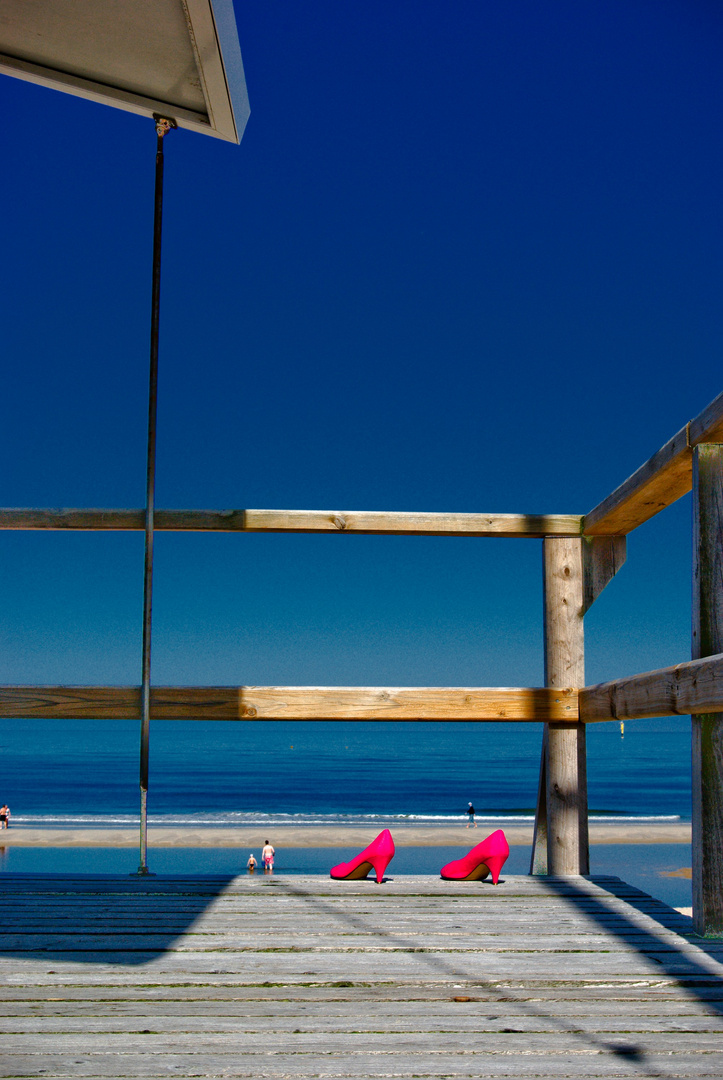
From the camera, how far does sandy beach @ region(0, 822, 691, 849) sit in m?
19.2

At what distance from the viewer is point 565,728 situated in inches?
115

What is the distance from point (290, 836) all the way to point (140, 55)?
1965cm

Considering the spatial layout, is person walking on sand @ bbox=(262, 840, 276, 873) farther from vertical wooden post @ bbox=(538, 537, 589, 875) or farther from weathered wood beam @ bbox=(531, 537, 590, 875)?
vertical wooden post @ bbox=(538, 537, 589, 875)

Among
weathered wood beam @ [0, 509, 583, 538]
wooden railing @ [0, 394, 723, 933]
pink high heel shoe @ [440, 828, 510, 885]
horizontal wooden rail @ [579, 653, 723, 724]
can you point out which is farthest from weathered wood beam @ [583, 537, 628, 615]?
pink high heel shoe @ [440, 828, 510, 885]

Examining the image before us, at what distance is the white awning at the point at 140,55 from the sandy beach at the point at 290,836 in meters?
18.2

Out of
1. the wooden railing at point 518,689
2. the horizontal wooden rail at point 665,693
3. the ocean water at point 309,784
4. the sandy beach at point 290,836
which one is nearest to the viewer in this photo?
the horizontal wooden rail at point 665,693

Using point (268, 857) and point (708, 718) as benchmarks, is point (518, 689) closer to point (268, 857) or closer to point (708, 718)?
point (708, 718)

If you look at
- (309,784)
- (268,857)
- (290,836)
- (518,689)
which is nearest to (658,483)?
(518,689)

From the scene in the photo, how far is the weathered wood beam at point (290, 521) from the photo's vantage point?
116 inches

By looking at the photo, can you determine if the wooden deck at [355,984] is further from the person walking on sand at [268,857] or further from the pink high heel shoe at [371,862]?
the person walking on sand at [268,857]

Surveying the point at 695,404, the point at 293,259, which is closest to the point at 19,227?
the point at 293,259

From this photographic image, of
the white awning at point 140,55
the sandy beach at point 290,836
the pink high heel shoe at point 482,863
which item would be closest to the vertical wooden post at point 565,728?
the pink high heel shoe at point 482,863

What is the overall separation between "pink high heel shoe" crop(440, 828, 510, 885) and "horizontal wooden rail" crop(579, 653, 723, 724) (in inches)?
20.0

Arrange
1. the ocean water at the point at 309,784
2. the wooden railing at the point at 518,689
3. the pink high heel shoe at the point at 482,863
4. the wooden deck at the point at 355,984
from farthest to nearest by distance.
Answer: the ocean water at the point at 309,784, the wooden railing at the point at 518,689, the pink high heel shoe at the point at 482,863, the wooden deck at the point at 355,984
